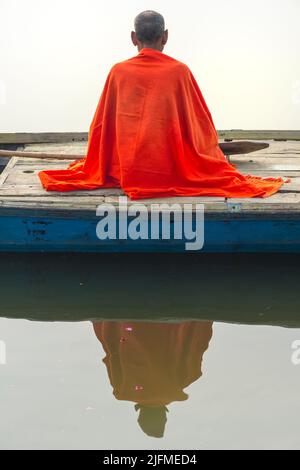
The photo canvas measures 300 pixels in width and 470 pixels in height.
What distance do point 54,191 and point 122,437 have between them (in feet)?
7.28

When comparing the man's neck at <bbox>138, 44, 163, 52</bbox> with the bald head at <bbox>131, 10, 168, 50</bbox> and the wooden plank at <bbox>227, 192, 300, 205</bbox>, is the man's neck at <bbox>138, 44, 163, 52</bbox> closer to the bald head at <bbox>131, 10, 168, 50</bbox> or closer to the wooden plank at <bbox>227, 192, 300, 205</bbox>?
the bald head at <bbox>131, 10, 168, 50</bbox>

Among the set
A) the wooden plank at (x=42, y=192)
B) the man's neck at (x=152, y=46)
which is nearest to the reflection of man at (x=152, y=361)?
the wooden plank at (x=42, y=192)

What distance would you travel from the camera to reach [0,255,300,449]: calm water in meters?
3.53

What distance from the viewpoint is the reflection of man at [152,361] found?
3.80 meters

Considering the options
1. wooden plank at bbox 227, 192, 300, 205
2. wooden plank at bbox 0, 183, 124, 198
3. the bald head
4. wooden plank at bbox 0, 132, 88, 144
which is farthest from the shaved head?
wooden plank at bbox 0, 132, 88, 144

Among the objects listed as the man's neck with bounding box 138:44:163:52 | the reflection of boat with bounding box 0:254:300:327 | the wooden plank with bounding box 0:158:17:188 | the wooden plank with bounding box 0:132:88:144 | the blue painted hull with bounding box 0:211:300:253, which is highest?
the wooden plank with bounding box 0:132:88:144

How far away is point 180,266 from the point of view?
5344 millimetres

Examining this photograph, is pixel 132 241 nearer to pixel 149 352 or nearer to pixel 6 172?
pixel 149 352

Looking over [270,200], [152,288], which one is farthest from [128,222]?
[270,200]

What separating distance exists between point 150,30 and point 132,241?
1279 millimetres

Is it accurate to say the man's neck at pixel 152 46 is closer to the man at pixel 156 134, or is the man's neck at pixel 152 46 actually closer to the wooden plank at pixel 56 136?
the man at pixel 156 134

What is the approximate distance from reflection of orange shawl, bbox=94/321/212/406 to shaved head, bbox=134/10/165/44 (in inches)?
70.4

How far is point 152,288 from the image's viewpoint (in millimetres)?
5062
